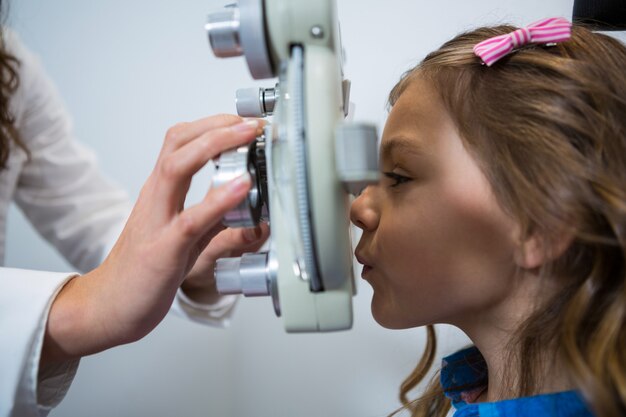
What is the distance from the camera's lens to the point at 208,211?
46cm

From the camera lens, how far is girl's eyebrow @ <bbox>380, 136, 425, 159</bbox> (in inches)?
24.0

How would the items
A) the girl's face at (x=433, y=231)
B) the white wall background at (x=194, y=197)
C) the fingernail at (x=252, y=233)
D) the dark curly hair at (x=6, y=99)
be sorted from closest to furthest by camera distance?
the girl's face at (x=433, y=231)
the fingernail at (x=252, y=233)
the dark curly hair at (x=6, y=99)
the white wall background at (x=194, y=197)

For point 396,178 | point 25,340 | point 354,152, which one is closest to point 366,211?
point 396,178

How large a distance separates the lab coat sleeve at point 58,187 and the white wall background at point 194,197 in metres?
0.15

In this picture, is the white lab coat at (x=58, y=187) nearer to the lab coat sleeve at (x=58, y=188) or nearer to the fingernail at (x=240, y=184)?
the lab coat sleeve at (x=58, y=188)

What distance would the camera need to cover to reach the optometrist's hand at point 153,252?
482 millimetres

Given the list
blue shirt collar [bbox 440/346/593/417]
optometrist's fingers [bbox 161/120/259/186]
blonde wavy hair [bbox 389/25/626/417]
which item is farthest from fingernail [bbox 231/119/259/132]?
blue shirt collar [bbox 440/346/593/417]

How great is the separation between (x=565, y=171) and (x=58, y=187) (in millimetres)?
847

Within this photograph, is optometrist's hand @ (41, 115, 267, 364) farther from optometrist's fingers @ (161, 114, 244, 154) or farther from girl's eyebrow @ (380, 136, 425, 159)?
girl's eyebrow @ (380, 136, 425, 159)

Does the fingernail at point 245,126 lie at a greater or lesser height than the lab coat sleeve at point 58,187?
greater

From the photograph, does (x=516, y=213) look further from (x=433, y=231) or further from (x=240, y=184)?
(x=240, y=184)

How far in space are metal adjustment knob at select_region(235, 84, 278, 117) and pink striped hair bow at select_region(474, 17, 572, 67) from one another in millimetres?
241

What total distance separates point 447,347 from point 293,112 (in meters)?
0.72

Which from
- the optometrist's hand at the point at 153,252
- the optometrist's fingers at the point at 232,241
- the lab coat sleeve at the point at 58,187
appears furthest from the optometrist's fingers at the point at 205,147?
the lab coat sleeve at the point at 58,187
